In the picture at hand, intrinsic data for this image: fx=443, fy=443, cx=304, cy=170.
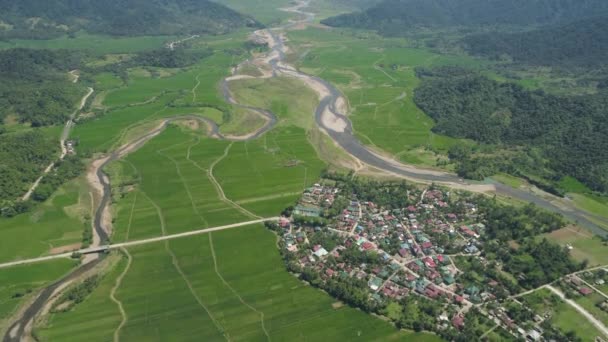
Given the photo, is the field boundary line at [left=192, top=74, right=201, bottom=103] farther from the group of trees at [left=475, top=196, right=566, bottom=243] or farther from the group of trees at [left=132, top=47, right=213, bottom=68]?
the group of trees at [left=475, top=196, right=566, bottom=243]

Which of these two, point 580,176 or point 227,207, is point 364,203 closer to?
point 227,207

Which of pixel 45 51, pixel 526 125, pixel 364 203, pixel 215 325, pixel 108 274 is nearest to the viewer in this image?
pixel 215 325

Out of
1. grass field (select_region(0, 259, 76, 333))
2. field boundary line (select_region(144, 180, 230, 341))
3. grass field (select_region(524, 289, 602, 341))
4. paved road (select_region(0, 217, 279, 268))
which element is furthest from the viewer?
paved road (select_region(0, 217, 279, 268))

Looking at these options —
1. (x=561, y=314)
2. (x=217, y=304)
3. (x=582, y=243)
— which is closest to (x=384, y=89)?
(x=582, y=243)

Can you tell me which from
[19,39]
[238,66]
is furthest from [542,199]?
[19,39]

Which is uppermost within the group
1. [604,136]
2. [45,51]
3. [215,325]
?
[45,51]

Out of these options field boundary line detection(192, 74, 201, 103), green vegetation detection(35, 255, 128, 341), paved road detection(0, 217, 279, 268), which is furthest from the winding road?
field boundary line detection(192, 74, 201, 103)
